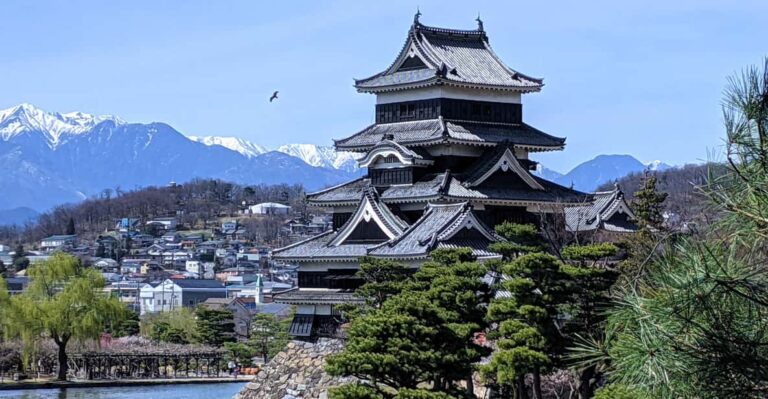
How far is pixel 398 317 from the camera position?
1977 cm

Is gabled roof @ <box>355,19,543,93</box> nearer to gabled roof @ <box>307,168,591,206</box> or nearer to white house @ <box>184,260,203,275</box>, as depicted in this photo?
gabled roof @ <box>307,168,591,206</box>

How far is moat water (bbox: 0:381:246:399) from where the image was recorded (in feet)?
127

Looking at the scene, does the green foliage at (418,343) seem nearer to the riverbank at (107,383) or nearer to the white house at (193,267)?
the riverbank at (107,383)

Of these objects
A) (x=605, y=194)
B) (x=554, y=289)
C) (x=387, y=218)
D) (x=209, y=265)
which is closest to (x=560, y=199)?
(x=605, y=194)

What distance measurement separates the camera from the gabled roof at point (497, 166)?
94.8 feet

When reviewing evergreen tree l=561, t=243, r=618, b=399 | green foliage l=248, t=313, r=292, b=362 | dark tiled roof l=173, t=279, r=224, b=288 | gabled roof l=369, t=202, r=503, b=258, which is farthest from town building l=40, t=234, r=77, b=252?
evergreen tree l=561, t=243, r=618, b=399

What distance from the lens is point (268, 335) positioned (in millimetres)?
50625

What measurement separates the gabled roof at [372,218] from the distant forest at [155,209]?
108538 millimetres

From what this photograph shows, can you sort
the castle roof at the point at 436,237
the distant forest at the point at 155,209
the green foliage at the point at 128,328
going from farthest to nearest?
the distant forest at the point at 155,209, the green foliage at the point at 128,328, the castle roof at the point at 436,237

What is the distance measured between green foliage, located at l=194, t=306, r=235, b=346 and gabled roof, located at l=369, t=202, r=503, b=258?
86.9ft

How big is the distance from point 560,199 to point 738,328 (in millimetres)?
21694

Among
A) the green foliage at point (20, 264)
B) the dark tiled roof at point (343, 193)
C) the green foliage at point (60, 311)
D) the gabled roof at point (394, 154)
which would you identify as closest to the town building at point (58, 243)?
the green foliage at point (20, 264)

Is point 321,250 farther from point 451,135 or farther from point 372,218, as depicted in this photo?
point 451,135

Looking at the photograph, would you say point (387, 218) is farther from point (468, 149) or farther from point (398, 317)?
point (398, 317)
